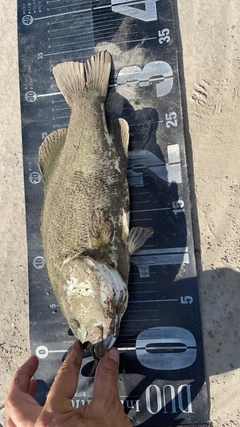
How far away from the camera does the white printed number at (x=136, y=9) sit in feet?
10.9

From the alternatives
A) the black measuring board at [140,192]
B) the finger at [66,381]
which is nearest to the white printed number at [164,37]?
the black measuring board at [140,192]

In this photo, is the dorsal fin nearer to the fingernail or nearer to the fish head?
the fish head

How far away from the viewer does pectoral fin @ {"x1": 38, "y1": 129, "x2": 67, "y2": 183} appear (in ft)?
10.3

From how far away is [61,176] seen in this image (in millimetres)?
2916

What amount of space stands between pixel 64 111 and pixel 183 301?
2.09m

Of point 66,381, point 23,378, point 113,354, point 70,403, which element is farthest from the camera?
point 23,378

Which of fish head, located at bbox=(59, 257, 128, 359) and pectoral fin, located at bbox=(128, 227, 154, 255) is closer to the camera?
fish head, located at bbox=(59, 257, 128, 359)

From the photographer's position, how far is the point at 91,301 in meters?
2.48

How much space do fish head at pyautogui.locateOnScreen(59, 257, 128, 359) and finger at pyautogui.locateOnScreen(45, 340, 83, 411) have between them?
0.10 meters

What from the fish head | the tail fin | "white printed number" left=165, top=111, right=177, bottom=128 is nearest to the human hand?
the fish head

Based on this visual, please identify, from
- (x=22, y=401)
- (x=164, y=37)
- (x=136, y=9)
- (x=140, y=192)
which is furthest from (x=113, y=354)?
(x=136, y=9)

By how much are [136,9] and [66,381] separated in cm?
326

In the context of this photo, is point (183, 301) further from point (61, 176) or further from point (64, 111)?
point (64, 111)

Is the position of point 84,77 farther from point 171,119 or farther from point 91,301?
point 91,301
